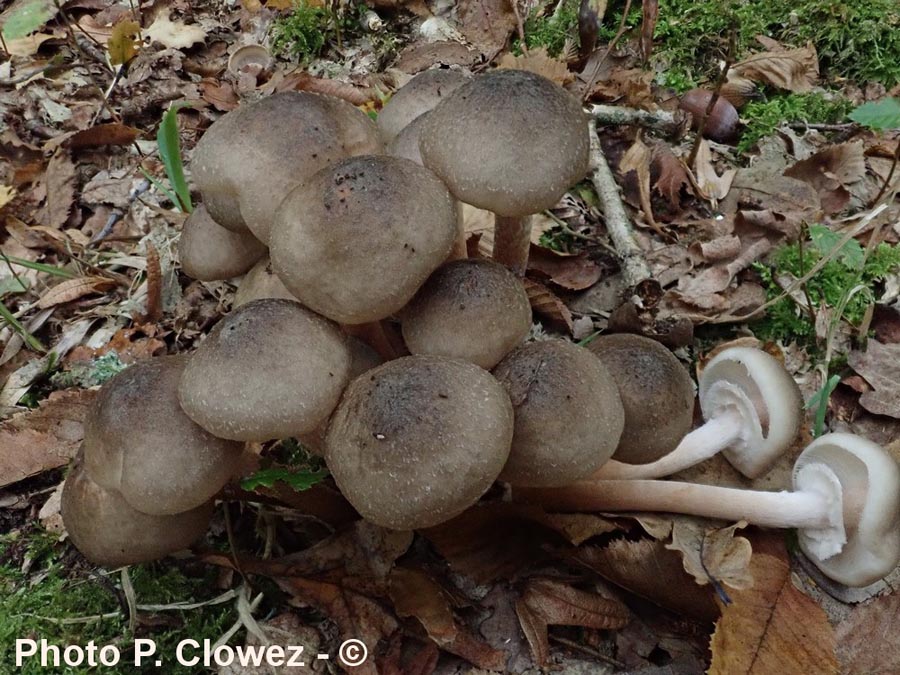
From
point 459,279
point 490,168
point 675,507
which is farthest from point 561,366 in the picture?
point 675,507

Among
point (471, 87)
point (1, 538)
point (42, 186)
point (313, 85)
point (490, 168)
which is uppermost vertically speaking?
point (471, 87)

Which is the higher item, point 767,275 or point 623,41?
point 623,41

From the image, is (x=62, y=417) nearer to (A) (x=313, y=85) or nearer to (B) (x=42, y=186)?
(B) (x=42, y=186)

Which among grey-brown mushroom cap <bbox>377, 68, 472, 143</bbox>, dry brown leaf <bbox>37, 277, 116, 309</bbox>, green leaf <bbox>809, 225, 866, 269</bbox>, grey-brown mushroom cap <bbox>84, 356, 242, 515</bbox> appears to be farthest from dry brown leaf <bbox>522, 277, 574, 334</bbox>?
dry brown leaf <bbox>37, 277, 116, 309</bbox>

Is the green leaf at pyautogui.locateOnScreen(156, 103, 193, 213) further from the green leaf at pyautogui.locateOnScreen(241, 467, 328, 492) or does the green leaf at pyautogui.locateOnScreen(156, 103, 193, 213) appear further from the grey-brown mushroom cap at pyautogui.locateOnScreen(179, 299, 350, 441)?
the green leaf at pyautogui.locateOnScreen(241, 467, 328, 492)

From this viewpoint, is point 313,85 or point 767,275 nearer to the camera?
point 767,275

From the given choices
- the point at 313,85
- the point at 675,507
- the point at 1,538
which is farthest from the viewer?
the point at 313,85

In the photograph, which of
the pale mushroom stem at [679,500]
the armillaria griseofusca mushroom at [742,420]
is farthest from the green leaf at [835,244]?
the pale mushroom stem at [679,500]
